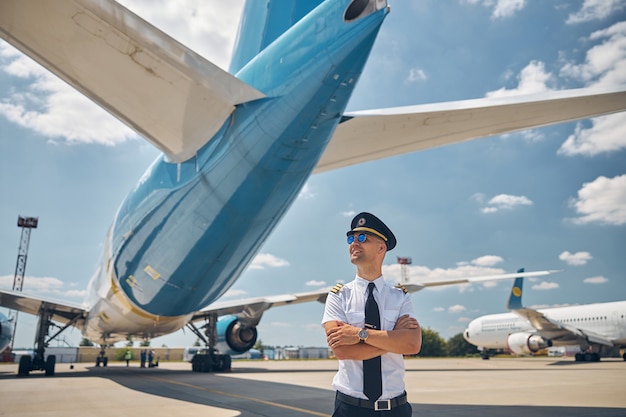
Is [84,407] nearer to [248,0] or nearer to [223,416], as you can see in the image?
[223,416]

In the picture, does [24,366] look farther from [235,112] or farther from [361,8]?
[361,8]

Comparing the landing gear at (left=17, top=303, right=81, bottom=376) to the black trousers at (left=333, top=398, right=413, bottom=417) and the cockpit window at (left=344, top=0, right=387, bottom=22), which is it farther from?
the black trousers at (left=333, top=398, right=413, bottom=417)

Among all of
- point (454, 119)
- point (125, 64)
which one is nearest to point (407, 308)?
point (454, 119)

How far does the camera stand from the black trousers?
2.39 m

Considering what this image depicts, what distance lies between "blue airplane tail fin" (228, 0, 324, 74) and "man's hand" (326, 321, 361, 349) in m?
5.64

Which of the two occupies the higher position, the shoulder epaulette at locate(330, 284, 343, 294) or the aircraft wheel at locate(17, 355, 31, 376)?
the shoulder epaulette at locate(330, 284, 343, 294)

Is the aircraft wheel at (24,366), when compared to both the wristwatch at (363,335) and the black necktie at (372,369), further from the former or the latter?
the wristwatch at (363,335)

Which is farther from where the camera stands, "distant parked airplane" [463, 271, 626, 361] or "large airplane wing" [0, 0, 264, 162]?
"distant parked airplane" [463, 271, 626, 361]

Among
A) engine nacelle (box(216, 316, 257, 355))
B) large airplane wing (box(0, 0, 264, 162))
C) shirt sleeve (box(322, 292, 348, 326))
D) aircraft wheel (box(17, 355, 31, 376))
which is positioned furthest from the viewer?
engine nacelle (box(216, 316, 257, 355))

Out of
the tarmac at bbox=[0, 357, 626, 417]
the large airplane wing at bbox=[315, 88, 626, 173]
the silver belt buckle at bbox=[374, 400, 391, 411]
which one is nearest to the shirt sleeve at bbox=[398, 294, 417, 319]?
the silver belt buckle at bbox=[374, 400, 391, 411]

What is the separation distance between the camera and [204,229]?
7.62 metres

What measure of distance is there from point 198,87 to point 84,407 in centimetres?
496

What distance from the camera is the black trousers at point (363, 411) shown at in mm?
2391

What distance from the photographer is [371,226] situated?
2.74 meters
